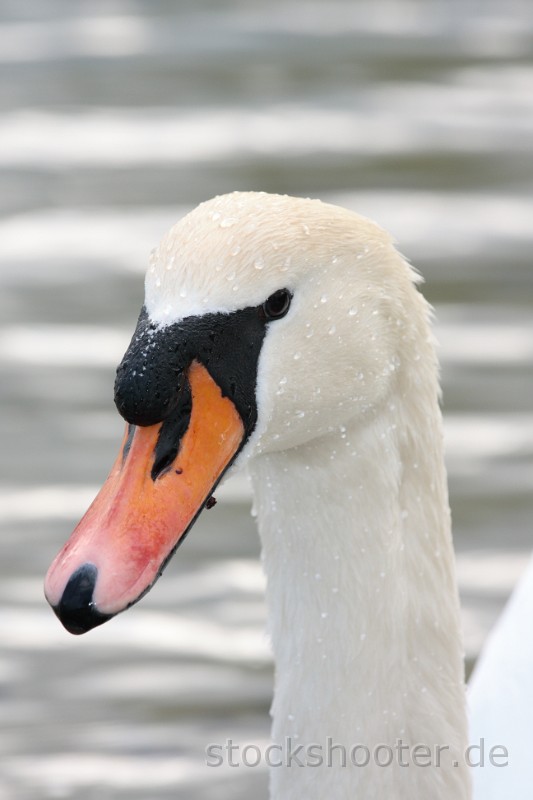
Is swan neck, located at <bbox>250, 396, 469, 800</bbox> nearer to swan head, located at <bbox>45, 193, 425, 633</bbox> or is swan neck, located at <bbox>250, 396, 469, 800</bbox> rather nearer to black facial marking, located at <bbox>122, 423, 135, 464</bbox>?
swan head, located at <bbox>45, 193, 425, 633</bbox>

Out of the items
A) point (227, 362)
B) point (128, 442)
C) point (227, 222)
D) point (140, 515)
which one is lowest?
point (140, 515)

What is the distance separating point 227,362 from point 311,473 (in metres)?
0.31

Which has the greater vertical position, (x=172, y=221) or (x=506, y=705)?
(x=172, y=221)

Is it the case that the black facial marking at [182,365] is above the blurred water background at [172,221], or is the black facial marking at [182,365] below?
below

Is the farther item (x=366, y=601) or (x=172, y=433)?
(x=366, y=601)

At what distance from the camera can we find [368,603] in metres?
2.92

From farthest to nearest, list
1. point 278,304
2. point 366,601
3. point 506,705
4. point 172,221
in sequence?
point 172,221
point 506,705
point 366,601
point 278,304

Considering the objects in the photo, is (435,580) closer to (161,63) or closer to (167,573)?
(167,573)

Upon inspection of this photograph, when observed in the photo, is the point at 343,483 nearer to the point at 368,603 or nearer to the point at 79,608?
the point at 368,603

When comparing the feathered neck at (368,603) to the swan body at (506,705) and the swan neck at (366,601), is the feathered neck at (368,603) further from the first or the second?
the swan body at (506,705)

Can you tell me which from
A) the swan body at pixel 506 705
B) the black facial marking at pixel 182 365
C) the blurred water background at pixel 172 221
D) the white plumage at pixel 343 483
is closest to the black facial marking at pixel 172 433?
the black facial marking at pixel 182 365

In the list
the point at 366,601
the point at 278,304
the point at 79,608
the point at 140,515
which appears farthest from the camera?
the point at 366,601

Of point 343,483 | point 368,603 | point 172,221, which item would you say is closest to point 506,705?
point 368,603

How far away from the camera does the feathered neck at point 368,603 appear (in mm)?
2834
